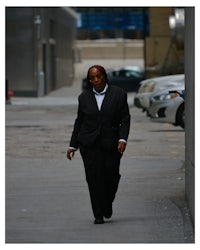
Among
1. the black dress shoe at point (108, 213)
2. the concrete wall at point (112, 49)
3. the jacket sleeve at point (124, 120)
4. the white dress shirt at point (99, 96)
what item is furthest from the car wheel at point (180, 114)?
the concrete wall at point (112, 49)

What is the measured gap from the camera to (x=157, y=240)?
30.3 ft

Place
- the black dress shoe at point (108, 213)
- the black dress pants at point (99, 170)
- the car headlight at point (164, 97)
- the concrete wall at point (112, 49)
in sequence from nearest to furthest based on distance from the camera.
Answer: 1. the black dress pants at point (99, 170)
2. the black dress shoe at point (108, 213)
3. the car headlight at point (164, 97)
4. the concrete wall at point (112, 49)

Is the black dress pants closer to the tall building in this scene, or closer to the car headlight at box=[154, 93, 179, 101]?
the car headlight at box=[154, 93, 179, 101]

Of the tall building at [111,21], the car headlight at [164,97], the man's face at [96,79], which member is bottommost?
the car headlight at [164,97]

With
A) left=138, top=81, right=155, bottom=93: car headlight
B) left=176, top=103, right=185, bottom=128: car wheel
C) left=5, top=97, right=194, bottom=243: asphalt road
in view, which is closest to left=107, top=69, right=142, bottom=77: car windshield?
left=138, top=81, right=155, bottom=93: car headlight

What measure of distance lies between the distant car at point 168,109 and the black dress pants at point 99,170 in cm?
1291

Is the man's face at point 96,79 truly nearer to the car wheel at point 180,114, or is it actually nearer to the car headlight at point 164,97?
the car wheel at point 180,114

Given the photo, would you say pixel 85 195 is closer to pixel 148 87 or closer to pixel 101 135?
pixel 101 135

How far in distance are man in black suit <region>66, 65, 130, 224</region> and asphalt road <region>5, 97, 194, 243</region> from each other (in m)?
0.37

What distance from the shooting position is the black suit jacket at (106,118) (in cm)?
1006
